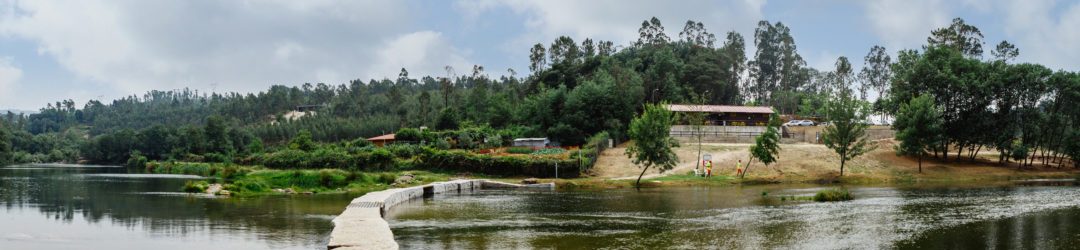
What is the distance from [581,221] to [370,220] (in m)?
8.57

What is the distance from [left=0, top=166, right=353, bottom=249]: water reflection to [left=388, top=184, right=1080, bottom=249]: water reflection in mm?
3770

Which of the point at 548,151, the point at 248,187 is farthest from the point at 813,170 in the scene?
the point at 248,187

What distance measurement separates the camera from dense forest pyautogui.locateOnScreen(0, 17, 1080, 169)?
73.7 meters

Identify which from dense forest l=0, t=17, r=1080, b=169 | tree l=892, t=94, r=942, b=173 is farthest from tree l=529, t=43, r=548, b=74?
tree l=892, t=94, r=942, b=173

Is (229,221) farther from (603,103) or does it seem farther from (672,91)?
(672,91)

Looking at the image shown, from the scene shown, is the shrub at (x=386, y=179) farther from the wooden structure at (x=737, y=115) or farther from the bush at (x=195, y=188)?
the wooden structure at (x=737, y=115)

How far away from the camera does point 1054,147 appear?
76562 mm

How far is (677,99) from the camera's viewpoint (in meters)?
102

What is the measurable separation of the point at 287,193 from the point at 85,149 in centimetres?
12955

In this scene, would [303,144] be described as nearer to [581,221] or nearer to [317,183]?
[317,183]

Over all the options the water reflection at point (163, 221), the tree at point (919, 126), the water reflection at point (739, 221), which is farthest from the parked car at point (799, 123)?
the water reflection at point (163, 221)

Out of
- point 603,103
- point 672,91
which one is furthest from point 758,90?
point 603,103

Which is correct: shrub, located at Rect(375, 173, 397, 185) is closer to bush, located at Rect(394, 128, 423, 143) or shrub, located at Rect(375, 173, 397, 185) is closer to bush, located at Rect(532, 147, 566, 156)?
bush, located at Rect(532, 147, 566, 156)

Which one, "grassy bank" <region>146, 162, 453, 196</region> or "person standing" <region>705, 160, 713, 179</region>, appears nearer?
"grassy bank" <region>146, 162, 453, 196</region>
